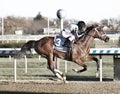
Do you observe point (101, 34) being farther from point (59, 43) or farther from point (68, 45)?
point (59, 43)

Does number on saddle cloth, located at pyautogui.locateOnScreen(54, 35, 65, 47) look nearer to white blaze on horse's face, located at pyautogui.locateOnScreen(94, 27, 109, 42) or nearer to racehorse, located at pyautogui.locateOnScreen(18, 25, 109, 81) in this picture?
racehorse, located at pyautogui.locateOnScreen(18, 25, 109, 81)

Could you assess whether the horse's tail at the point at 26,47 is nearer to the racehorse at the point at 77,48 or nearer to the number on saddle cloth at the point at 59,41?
the racehorse at the point at 77,48

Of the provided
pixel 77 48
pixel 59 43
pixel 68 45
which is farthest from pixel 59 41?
pixel 77 48

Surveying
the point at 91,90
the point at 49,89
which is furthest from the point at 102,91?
the point at 49,89

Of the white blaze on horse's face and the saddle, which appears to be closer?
the saddle

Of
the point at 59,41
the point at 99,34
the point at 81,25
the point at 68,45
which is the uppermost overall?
the point at 81,25

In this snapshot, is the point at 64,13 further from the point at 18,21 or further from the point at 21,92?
the point at 18,21

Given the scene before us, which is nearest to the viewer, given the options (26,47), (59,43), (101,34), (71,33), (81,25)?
(71,33)

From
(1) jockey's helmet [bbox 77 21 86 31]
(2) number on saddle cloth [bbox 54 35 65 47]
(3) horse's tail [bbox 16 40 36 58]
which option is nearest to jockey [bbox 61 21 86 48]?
(1) jockey's helmet [bbox 77 21 86 31]

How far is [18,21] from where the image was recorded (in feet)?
376

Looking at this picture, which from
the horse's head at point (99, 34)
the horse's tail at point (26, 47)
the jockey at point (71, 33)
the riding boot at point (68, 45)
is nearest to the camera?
the jockey at point (71, 33)

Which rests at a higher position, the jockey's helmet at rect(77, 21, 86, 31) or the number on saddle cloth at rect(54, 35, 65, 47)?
the jockey's helmet at rect(77, 21, 86, 31)

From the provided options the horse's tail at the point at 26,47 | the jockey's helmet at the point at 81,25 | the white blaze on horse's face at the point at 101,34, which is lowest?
the horse's tail at the point at 26,47

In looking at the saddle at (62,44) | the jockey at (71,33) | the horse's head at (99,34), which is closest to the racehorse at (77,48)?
the horse's head at (99,34)
